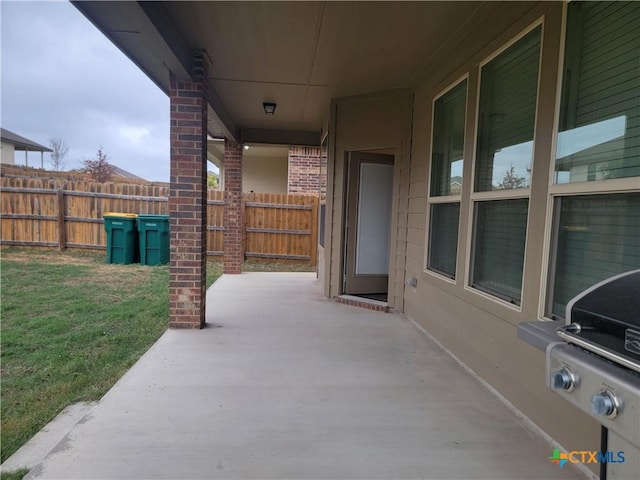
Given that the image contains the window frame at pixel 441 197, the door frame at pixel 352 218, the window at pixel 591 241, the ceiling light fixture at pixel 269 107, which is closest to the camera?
the window at pixel 591 241

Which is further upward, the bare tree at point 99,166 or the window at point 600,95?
the bare tree at point 99,166

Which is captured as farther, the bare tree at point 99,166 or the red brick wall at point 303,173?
the bare tree at point 99,166

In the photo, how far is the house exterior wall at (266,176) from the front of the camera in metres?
13.6

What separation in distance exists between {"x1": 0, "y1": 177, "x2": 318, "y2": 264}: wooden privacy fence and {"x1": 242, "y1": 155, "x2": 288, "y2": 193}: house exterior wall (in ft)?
12.0

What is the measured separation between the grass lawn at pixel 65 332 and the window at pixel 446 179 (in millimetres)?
3111

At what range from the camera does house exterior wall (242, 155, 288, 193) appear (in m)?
13.6

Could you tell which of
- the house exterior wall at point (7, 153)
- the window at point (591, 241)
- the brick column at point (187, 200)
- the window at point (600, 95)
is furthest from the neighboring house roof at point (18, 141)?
the window at point (591, 241)

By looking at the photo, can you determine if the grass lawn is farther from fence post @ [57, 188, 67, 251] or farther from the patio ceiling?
the patio ceiling

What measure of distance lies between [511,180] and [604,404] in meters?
2.06

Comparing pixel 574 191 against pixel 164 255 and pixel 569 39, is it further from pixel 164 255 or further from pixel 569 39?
pixel 164 255

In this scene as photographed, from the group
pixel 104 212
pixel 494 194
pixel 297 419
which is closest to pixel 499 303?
pixel 494 194

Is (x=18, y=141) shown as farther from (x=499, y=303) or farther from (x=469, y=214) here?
(x=499, y=303)

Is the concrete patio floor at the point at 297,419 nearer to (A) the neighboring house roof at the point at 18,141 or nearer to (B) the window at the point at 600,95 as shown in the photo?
(B) the window at the point at 600,95

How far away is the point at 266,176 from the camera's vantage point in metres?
13.6
